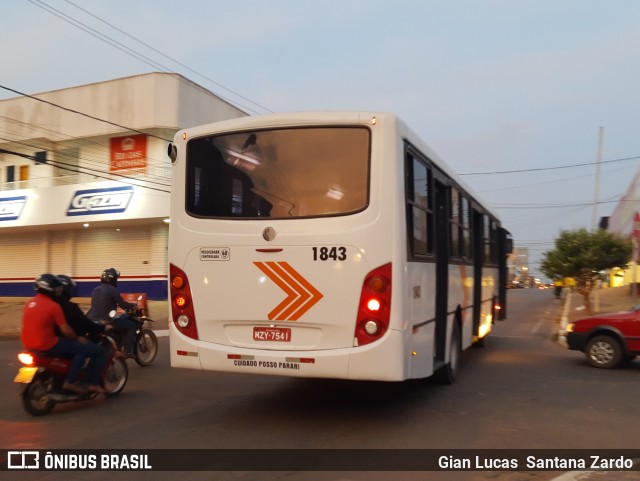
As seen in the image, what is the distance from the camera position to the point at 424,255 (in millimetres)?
6891

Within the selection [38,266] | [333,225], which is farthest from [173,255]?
[38,266]

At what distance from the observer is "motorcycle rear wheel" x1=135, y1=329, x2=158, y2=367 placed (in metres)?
10.6

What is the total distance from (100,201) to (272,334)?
2169 cm

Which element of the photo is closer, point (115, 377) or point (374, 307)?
point (374, 307)

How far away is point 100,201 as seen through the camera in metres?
25.8

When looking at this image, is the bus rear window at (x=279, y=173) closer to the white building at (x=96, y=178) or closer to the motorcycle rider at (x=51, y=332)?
the motorcycle rider at (x=51, y=332)

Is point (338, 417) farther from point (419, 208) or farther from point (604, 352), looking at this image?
point (604, 352)

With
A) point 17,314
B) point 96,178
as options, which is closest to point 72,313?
point 17,314

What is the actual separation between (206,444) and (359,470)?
5.04 feet

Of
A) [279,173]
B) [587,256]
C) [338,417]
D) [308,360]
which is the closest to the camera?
[308,360]

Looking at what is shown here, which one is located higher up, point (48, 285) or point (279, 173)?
point (279, 173)

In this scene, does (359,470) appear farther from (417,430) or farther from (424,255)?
(424,255)

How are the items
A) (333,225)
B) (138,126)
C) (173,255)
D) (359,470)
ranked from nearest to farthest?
(359,470) → (333,225) → (173,255) → (138,126)

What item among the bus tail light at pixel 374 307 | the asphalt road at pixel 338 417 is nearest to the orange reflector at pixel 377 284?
the bus tail light at pixel 374 307
